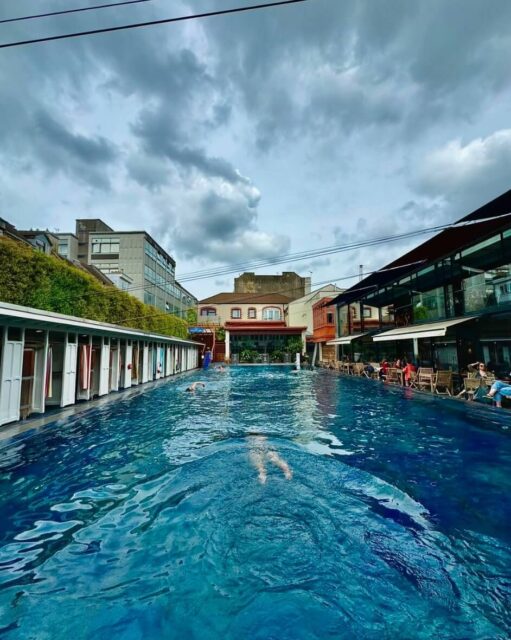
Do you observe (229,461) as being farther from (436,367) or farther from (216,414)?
(436,367)

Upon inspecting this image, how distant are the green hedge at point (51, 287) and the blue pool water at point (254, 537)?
6652 millimetres

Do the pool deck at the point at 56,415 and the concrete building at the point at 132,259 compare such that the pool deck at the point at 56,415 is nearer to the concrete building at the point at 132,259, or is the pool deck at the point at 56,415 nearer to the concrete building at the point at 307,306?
the concrete building at the point at 132,259

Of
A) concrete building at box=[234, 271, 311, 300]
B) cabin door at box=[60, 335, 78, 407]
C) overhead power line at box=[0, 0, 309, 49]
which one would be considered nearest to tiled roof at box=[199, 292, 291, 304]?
concrete building at box=[234, 271, 311, 300]

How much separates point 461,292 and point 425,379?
4328mm

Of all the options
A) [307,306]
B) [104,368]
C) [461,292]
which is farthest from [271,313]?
[104,368]

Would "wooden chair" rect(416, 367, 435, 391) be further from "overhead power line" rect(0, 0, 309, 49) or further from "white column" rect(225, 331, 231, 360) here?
"white column" rect(225, 331, 231, 360)

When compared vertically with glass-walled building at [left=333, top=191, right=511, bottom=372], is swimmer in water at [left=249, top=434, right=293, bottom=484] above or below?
below

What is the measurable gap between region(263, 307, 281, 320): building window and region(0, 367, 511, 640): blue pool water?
38387 millimetres

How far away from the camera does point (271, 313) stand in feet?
150

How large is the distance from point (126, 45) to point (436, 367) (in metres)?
17.4

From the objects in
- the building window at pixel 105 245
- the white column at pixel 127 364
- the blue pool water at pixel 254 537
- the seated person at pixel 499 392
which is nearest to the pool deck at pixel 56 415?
the blue pool water at pixel 254 537

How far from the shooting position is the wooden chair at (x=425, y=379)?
526 inches

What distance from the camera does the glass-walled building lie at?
38.3 ft

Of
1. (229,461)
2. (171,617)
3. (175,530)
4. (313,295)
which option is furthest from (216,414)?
(313,295)
